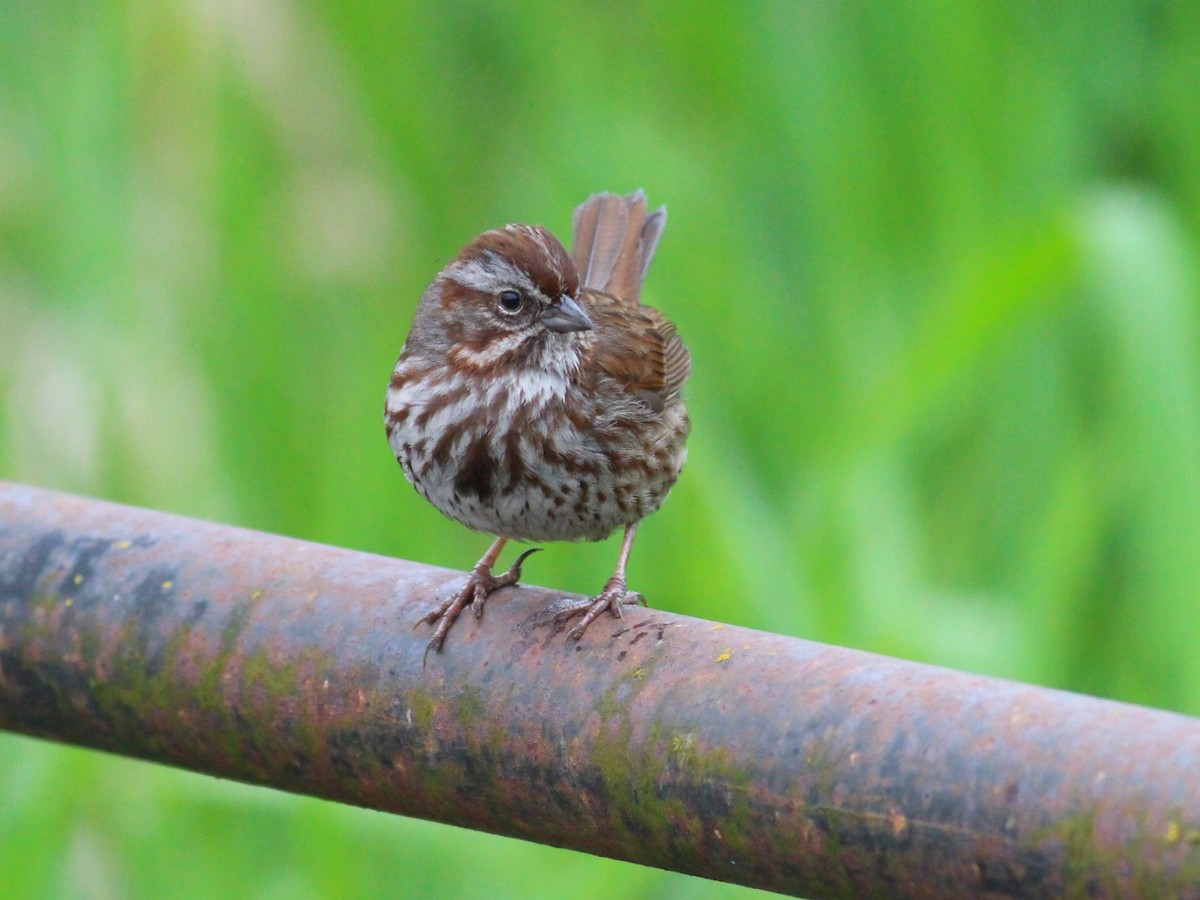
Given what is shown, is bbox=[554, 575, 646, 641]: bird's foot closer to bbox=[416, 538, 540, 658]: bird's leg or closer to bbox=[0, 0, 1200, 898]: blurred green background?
bbox=[416, 538, 540, 658]: bird's leg

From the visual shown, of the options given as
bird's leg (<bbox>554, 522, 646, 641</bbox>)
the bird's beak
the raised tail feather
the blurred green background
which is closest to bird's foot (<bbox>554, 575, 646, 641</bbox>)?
bird's leg (<bbox>554, 522, 646, 641</bbox>)

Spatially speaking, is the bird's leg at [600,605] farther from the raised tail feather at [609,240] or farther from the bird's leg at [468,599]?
the raised tail feather at [609,240]

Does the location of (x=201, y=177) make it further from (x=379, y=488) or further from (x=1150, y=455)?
(x=1150, y=455)

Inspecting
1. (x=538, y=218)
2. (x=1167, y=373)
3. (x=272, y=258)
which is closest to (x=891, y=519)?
(x=1167, y=373)

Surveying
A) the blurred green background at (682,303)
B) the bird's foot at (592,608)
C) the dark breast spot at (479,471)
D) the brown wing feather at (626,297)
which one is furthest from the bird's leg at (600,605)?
the blurred green background at (682,303)

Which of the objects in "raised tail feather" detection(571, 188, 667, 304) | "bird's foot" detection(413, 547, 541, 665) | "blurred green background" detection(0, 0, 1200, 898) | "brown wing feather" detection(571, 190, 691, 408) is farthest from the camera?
"raised tail feather" detection(571, 188, 667, 304)

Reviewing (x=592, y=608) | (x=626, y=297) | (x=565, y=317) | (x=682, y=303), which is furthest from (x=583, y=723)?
(x=682, y=303)
